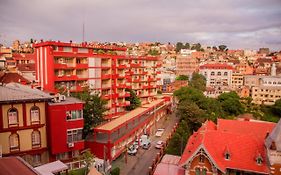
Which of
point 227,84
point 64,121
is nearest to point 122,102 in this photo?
point 64,121

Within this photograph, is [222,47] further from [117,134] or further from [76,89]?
[117,134]

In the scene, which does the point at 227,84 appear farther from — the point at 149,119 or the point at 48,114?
the point at 48,114

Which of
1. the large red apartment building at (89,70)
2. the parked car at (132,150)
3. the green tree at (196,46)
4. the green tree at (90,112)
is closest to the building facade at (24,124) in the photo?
the green tree at (90,112)

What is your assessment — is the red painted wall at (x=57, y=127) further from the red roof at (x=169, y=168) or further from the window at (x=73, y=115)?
the red roof at (x=169, y=168)

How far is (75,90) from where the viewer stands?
2248cm

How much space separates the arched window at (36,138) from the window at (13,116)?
110 cm

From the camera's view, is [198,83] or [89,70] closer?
[89,70]

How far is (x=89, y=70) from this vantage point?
24.0 meters

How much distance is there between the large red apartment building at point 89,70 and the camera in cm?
2135

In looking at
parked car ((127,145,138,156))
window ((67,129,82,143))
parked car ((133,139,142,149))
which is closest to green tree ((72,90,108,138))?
window ((67,129,82,143))

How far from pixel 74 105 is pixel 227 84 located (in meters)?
43.5

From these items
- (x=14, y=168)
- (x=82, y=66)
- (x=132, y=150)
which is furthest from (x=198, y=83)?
(x=14, y=168)

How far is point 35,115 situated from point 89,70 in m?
10.0

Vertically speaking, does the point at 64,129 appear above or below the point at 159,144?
above
